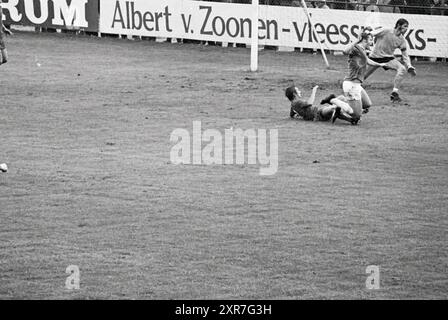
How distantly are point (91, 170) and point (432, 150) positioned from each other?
624 centimetres

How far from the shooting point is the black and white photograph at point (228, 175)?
405 inches

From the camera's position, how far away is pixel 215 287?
9.95 metres

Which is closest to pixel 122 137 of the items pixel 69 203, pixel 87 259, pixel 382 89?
pixel 69 203

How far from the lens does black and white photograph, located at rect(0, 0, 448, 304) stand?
10.3 meters

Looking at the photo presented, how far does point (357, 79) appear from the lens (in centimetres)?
2112

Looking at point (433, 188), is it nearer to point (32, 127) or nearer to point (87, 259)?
point (87, 259)

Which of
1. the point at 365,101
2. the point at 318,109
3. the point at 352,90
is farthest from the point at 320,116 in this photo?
the point at 365,101
